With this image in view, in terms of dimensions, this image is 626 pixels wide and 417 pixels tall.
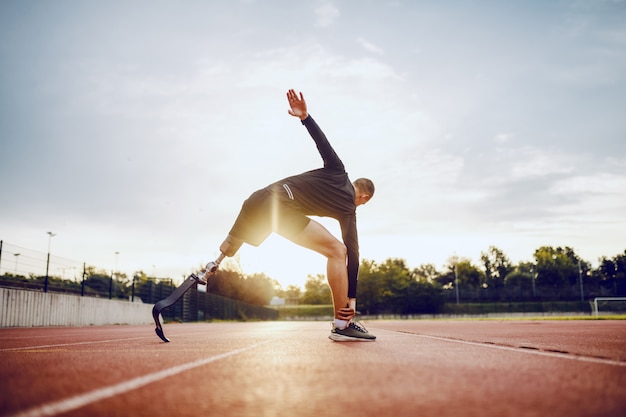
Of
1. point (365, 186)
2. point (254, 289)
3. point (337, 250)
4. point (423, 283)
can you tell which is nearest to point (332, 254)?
point (337, 250)

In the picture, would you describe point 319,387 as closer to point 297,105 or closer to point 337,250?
point 337,250

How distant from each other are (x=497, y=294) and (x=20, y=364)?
284ft

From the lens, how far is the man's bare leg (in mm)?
4754

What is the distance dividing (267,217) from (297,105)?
1162mm

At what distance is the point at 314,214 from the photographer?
5.04 metres

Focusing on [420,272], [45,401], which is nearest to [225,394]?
[45,401]

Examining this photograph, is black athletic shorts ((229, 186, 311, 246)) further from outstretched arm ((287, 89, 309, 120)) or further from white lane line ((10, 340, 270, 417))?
white lane line ((10, 340, 270, 417))

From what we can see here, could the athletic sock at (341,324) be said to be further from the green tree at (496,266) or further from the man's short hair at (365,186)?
the green tree at (496,266)

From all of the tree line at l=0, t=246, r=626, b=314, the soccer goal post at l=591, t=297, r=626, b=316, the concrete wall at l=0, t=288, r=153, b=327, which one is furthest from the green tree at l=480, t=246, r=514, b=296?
the concrete wall at l=0, t=288, r=153, b=327

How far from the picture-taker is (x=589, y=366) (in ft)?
7.96

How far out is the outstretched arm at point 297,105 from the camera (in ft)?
16.2

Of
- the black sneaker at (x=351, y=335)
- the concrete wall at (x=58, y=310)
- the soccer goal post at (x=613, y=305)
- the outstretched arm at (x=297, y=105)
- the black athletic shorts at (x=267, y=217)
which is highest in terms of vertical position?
the outstretched arm at (x=297, y=105)

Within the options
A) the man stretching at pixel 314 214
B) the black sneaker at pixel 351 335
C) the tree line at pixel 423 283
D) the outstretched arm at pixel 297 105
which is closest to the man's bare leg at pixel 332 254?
the man stretching at pixel 314 214

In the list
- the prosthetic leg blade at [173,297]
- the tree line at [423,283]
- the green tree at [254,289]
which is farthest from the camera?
the green tree at [254,289]
